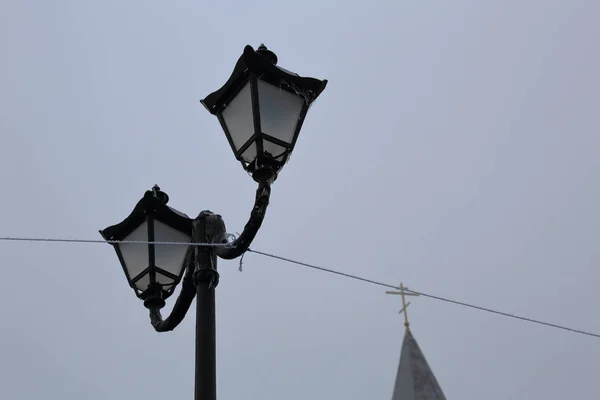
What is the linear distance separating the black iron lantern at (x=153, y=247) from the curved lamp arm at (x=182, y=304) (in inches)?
7.8

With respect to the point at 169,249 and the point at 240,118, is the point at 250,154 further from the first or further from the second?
the point at 169,249

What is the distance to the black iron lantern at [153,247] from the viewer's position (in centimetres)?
567

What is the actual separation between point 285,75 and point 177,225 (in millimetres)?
1480

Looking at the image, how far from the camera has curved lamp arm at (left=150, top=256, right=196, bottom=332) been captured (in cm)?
545

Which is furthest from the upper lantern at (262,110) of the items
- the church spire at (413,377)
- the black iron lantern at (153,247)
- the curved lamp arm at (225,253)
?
the church spire at (413,377)

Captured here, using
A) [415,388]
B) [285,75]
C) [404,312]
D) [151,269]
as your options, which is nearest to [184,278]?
[151,269]

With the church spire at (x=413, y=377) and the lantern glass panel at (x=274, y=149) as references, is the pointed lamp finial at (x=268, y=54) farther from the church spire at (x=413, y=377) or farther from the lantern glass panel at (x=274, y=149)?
the church spire at (x=413, y=377)

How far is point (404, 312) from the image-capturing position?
39.5m

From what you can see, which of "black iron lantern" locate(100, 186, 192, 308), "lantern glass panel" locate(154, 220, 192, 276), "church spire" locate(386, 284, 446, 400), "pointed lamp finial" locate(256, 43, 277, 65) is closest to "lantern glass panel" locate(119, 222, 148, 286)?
"black iron lantern" locate(100, 186, 192, 308)

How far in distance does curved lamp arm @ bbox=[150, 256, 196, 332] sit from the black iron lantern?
0.65ft

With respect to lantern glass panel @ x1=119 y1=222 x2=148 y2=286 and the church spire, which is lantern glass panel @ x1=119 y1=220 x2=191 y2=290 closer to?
lantern glass panel @ x1=119 y1=222 x2=148 y2=286

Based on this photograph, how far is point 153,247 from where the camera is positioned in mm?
5684

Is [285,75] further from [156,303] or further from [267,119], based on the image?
[156,303]

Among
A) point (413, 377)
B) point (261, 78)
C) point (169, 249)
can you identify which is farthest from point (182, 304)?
point (413, 377)
